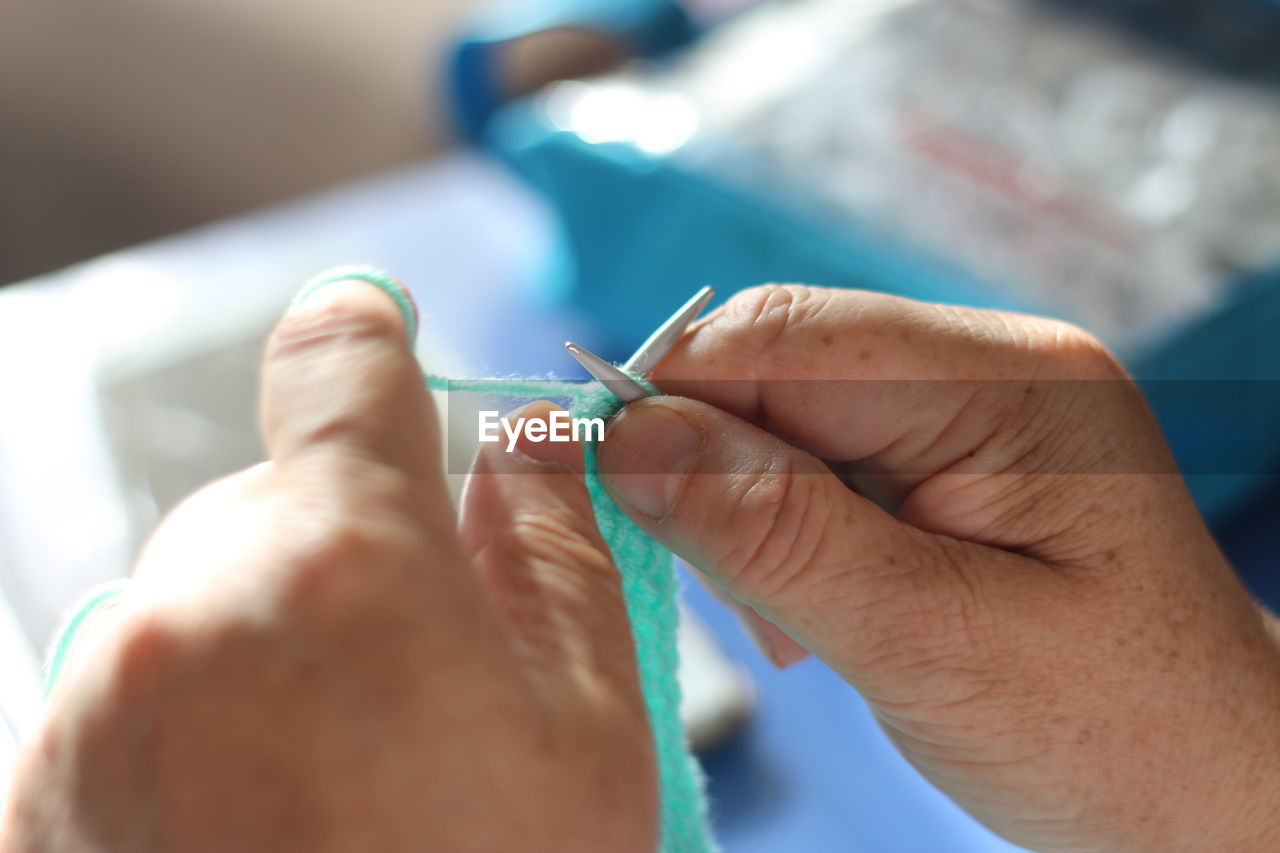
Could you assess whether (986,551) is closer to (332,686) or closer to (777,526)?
(777,526)

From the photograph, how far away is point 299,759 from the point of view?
27 cm

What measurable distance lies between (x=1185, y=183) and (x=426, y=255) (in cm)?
71

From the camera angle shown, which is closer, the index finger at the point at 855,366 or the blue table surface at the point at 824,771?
the index finger at the point at 855,366

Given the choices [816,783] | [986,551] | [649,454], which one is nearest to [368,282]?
[649,454]

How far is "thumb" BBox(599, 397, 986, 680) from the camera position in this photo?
44 centimetres

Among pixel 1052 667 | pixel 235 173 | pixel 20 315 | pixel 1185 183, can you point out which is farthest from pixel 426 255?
pixel 235 173

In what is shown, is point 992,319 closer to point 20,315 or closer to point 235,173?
point 20,315

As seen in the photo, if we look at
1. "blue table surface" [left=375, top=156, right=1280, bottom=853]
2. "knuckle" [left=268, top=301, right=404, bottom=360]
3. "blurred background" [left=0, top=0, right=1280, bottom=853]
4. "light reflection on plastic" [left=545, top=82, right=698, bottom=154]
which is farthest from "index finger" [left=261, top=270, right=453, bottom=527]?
"light reflection on plastic" [left=545, top=82, right=698, bottom=154]

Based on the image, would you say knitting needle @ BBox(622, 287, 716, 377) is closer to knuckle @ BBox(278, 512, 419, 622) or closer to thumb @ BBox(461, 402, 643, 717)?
thumb @ BBox(461, 402, 643, 717)

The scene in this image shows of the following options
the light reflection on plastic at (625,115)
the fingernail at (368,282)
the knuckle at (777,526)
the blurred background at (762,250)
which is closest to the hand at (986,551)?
the knuckle at (777,526)

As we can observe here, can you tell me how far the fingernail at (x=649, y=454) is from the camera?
17.2 inches

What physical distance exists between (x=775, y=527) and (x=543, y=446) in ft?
0.34

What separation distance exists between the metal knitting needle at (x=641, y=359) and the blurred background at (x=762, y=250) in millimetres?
316

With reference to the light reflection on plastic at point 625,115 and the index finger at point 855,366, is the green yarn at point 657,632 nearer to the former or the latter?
the index finger at point 855,366
